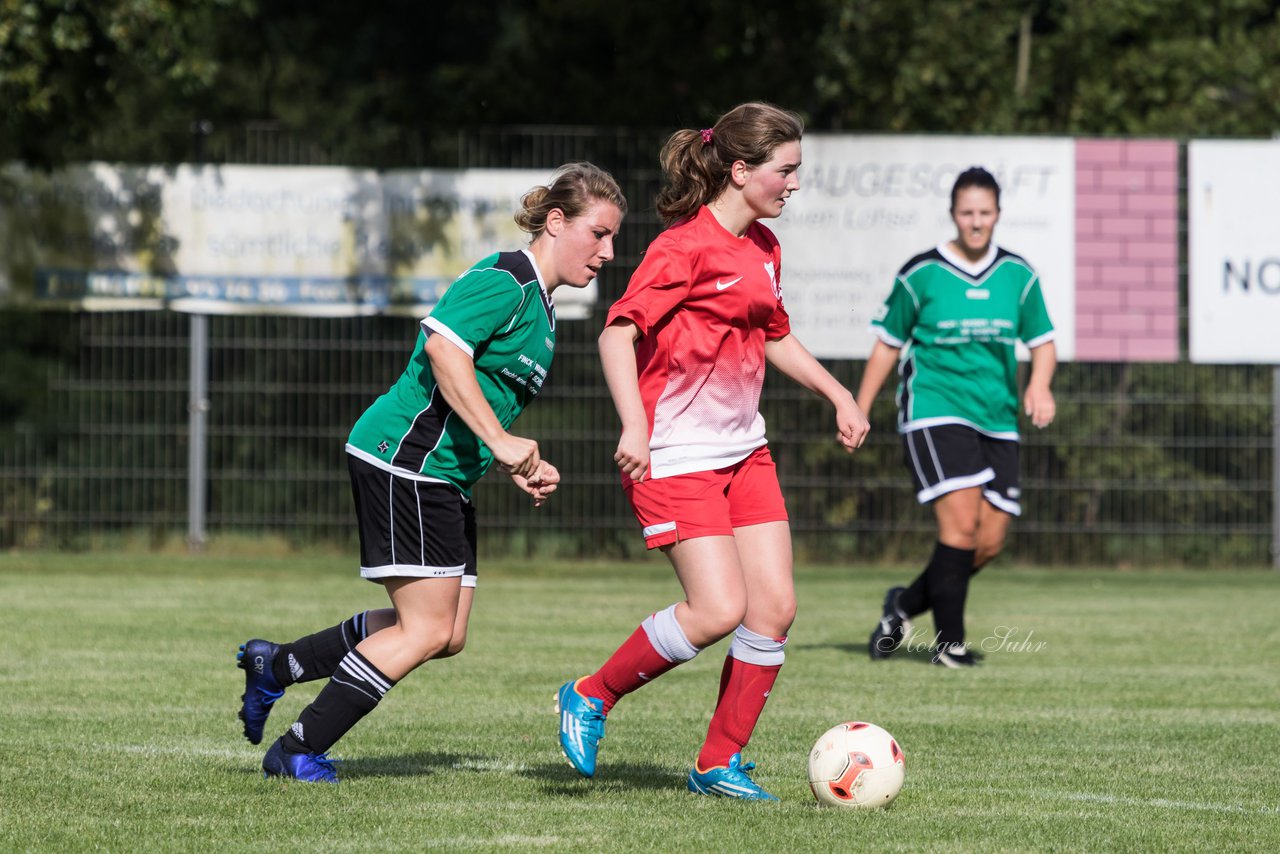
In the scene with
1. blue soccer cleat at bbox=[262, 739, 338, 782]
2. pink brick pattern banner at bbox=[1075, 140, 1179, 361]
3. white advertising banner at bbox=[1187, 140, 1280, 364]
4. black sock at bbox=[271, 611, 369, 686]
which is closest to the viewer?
blue soccer cleat at bbox=[262, 739, 338, 782]

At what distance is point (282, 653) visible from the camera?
5.65 m

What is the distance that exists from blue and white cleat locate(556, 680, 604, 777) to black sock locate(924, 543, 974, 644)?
3.85m

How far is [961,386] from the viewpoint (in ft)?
28.9

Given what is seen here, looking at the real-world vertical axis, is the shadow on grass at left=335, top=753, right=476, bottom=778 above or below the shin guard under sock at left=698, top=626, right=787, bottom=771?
below

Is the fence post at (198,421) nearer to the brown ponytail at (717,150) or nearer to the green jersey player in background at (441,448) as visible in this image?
the green jersey player in background at (441,448)

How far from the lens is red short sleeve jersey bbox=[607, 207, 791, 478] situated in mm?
5242

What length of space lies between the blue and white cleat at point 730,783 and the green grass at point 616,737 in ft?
0.29

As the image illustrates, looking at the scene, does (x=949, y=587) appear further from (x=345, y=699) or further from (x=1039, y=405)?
(x=345, y=699)

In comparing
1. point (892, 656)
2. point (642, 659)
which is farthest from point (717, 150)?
point (892, 656)

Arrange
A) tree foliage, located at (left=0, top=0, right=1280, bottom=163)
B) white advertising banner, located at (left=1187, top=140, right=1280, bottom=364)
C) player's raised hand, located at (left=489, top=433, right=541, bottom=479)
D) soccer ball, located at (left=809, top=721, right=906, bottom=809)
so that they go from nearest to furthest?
player's raised hand, located at (left=489, top=433, right=541, bottom=479)
soccer ball, located at (left=809, top=721, right=906, bottom=809)
white advertising banner, located at (left=1187, top=140, right=1280, bottom=364)
tree foliage, located at (left=0, top=0, right=1280, bottom=163)

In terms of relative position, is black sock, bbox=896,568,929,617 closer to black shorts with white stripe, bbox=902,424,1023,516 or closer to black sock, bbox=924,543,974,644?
black sock, bbox=924,543,974,644

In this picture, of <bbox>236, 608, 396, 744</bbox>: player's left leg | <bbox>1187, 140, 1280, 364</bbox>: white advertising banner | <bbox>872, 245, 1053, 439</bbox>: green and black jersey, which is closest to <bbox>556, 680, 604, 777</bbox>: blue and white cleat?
<bbox>236, 608, 396, 744</bbox>: player's left leg

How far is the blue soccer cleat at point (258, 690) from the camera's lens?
18.4 feet

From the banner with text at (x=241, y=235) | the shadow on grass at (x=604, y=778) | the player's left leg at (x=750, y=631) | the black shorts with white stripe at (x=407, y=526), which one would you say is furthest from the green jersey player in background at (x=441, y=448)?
the banner with text at (x=241, y=235)
